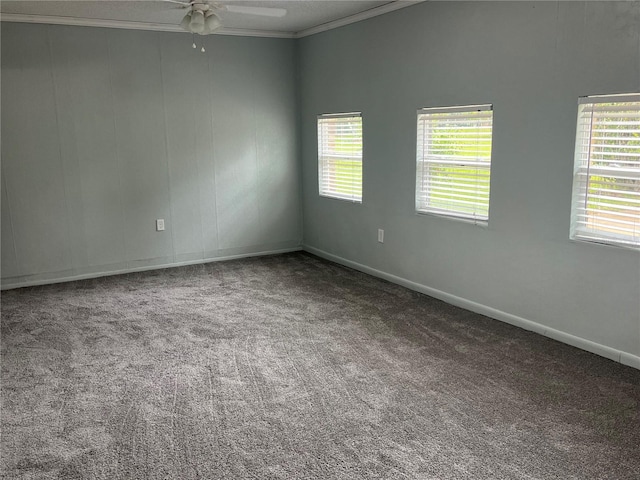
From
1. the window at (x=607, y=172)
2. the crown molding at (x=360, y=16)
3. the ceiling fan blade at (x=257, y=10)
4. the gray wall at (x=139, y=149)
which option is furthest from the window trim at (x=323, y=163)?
the window at (x=607, y=172)

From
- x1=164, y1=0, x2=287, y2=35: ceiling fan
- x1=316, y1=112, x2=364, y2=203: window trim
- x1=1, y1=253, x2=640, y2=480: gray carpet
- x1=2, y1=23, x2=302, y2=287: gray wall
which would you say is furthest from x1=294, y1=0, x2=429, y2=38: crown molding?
x1=1, y1=253, x2=640, y2=480: gray carpet

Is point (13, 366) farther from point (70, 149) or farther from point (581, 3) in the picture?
point (581, 3)

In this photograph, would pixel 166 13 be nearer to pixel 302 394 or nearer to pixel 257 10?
pixel 257 10

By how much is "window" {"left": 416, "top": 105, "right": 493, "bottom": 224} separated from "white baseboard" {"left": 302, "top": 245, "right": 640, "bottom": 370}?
682mm

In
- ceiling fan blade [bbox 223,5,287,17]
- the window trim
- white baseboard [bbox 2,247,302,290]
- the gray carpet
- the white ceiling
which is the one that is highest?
the white ceiling

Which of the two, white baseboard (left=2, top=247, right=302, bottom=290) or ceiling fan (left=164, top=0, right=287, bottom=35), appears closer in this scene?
ceiling fan (left=164, top=0, right=287, bottom=35)

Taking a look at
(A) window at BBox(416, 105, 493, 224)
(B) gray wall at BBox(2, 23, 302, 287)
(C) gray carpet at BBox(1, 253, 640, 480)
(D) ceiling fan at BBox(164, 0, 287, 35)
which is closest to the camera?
(C) gray carpet at BBox(1, 253, 640, 480)

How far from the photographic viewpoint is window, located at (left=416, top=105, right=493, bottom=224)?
12.9 feet

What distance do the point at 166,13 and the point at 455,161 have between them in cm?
292

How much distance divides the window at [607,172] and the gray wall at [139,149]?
3.65 meters

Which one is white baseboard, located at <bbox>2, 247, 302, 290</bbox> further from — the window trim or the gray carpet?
the window trim

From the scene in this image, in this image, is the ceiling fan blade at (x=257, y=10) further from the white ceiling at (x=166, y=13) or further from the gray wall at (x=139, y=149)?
the gray wall at (x=139, y=149)

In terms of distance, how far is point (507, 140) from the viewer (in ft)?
12.1

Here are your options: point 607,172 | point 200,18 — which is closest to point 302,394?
point 607,172
